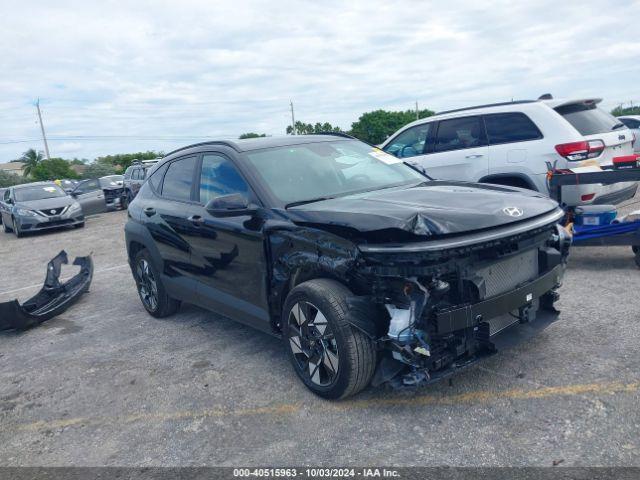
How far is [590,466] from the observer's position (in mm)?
2660

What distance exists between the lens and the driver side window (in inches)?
328

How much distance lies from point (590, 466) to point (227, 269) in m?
2.81

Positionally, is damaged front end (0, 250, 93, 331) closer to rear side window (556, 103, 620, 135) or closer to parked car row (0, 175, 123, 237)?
rear side window (556, 103, 620, 135)

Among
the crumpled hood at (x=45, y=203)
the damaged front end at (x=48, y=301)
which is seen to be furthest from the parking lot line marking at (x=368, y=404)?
the crumpled hood at (x=45, y=203)

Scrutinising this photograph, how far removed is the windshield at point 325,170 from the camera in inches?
161

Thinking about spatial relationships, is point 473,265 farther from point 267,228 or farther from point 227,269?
point 227,269

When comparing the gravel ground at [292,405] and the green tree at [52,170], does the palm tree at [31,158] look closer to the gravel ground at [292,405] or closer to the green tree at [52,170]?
the green tree at [52,170]

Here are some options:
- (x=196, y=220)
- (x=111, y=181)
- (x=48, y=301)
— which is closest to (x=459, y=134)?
(x=196, y=220)

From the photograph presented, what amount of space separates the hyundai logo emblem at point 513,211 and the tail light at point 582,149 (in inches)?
143

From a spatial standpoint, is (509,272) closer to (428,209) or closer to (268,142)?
(428,209)

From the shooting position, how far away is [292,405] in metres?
3.60

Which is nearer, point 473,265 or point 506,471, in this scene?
point 506,471

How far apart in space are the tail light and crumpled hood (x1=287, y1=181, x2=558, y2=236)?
116 inches

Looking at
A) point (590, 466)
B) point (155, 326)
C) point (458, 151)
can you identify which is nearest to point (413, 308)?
point (590, 466)
